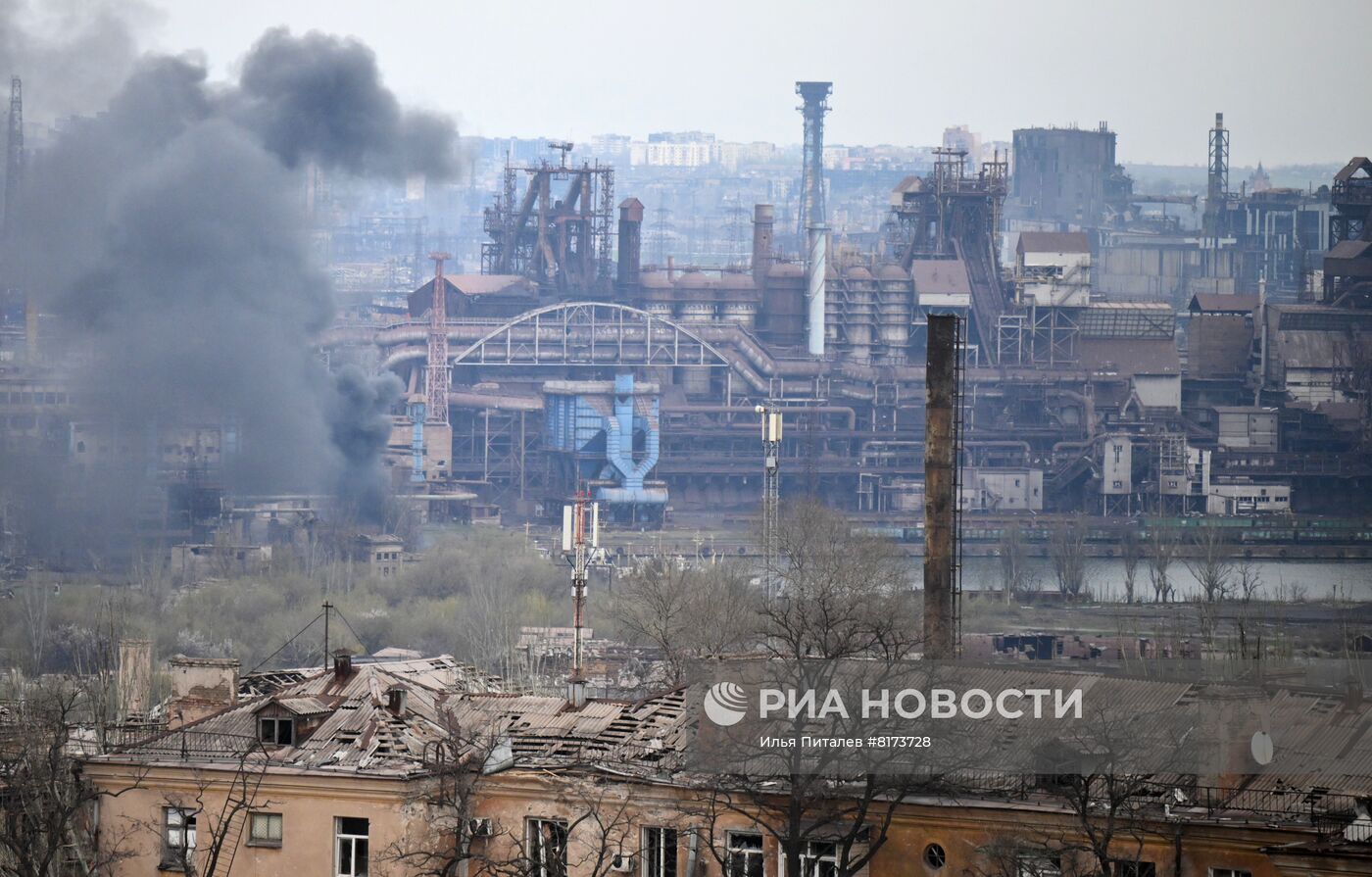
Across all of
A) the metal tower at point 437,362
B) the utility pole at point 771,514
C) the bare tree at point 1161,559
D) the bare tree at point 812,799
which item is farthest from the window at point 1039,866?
the metal tower at point 437,362

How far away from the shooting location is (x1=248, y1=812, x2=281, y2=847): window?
1730cm

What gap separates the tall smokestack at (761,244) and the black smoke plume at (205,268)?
55.6 ft

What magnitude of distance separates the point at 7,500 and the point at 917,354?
101ft

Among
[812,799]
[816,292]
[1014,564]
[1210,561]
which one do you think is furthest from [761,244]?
[812,799]

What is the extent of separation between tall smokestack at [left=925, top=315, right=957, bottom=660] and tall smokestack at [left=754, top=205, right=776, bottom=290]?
2052 inches

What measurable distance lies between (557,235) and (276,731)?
69.9m

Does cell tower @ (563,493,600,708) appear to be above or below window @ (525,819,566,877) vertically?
above

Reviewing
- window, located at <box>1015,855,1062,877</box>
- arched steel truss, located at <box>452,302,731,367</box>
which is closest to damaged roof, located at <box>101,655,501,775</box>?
window, located at <box>1015,855,1062,877</box>

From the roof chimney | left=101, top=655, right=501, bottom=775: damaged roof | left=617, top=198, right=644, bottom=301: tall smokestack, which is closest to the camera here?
left=101, top=655, right=501, bottom=775: damaged roof

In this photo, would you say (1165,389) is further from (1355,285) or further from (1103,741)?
(1103,741)

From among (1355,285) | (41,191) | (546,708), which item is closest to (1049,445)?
(1355,285)

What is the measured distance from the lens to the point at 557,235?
87.6 meters

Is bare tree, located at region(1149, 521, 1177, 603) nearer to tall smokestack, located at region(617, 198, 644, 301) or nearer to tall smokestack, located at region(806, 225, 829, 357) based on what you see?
tall smokestack, located at region(806, 225, 829, 357)

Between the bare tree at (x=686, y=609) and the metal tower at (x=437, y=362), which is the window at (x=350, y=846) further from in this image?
the metal tower at (x=437, y=362)
